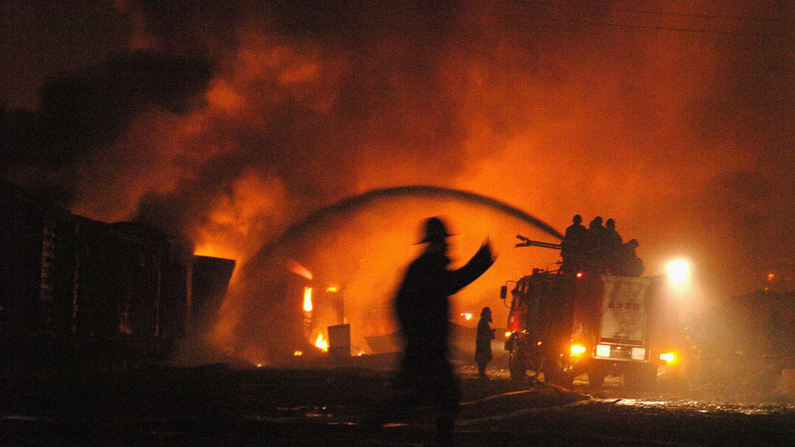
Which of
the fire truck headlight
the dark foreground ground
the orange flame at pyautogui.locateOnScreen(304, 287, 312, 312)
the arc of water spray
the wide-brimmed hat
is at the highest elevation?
the arc of water spray

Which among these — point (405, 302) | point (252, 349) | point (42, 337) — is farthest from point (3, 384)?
point (252, 349)

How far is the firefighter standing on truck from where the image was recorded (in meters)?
5.29

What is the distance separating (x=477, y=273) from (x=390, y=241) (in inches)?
1217

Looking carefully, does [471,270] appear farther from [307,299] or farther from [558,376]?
[307,299]

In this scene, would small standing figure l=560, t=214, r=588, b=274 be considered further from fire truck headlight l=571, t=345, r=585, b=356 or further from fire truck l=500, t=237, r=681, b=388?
fire truck headlight l=571, t=345, r=585, b=356

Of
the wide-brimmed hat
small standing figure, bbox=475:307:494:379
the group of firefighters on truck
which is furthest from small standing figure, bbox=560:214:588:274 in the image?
the wide-brimmed hat

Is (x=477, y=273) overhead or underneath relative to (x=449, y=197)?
underneath

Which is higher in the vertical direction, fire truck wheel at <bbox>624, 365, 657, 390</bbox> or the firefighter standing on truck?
the firefighter standing on truck

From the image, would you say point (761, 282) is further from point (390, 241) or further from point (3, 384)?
point (3, 384)

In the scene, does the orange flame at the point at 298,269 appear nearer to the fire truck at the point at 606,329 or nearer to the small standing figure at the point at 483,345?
the small standing figure at the point at 483,345

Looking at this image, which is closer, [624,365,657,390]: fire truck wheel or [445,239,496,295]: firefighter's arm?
[445,239,496,295]: firefighter's arm

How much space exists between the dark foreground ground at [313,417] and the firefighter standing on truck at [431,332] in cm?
29

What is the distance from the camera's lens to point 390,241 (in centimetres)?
3625

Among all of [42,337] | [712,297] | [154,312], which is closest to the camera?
[42,337]
